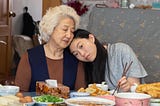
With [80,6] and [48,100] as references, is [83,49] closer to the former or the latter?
[48,100]

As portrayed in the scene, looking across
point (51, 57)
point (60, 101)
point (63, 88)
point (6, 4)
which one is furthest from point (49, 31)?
point (6, 4)

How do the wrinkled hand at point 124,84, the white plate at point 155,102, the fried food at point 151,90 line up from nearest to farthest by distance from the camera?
the white plate at point 155,102 → the fried food at point 151,90 → the wrinkled hand at point 124,84

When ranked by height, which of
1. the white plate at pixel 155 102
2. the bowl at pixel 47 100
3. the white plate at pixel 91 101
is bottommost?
the bowl at pixel 47 100

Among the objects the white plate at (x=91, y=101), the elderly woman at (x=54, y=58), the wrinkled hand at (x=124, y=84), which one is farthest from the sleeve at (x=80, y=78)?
the white plate at (x=91, y=101)

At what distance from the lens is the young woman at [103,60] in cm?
219

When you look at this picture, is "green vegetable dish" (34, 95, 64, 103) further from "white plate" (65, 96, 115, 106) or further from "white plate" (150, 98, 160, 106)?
"white plate" (150, 98, 160, 106)

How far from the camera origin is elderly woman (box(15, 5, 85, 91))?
2248mm

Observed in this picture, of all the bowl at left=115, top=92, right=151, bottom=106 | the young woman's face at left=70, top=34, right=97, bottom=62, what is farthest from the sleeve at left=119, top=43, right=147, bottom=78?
the bowl at left=115, top=92, right=151, bottom=106

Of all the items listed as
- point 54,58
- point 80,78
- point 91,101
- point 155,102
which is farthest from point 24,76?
point 155,102

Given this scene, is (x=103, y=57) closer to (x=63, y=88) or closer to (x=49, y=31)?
(x=49, y=31)

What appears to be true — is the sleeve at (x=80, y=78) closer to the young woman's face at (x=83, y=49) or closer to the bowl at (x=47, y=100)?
the young woman's face at (x=83, y=49)

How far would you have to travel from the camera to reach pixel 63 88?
5.72 feet

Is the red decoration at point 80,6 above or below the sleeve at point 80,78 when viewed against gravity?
above

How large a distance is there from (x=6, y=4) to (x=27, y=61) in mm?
3578
